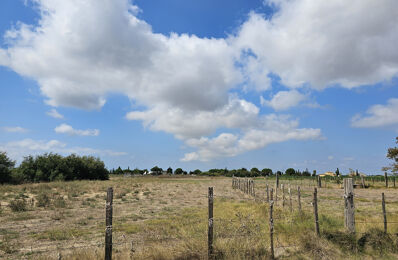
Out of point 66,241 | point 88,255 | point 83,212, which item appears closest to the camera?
point 88,255

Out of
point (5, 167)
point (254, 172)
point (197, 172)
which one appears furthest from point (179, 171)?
point (5, 167)

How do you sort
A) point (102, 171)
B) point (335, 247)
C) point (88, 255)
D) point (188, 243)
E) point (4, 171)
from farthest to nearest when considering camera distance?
1. point (102, 171)
2. point (4, 171)
3. point (335, 247)
4. point (188, 243)
5. point (88, 255)

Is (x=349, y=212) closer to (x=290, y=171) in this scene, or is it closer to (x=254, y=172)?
(x=290, y=171)

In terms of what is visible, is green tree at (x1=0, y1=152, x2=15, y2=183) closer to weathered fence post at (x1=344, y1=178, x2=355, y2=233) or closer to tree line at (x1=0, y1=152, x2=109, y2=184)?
tree line at (x1=0, y1=152, x2=109, y2=184)

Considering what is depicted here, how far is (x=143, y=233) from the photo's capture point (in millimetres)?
11297

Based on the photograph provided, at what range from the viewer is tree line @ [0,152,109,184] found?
49156 mm

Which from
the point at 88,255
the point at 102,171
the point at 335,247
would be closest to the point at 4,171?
the point at 102,171

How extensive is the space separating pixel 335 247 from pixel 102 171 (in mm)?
72178

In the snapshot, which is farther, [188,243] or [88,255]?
[188,243]

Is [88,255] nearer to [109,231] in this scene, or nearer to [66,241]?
[109,231]

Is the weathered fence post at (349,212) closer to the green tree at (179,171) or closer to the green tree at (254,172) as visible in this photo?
the green tree at (254,172)

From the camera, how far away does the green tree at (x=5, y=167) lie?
4744 centimetres

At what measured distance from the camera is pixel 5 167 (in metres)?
48.0

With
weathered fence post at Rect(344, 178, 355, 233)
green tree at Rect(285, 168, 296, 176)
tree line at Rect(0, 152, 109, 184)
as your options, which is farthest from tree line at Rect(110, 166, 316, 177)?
weathered fence post at Rect(344, 178, 355, 233)
